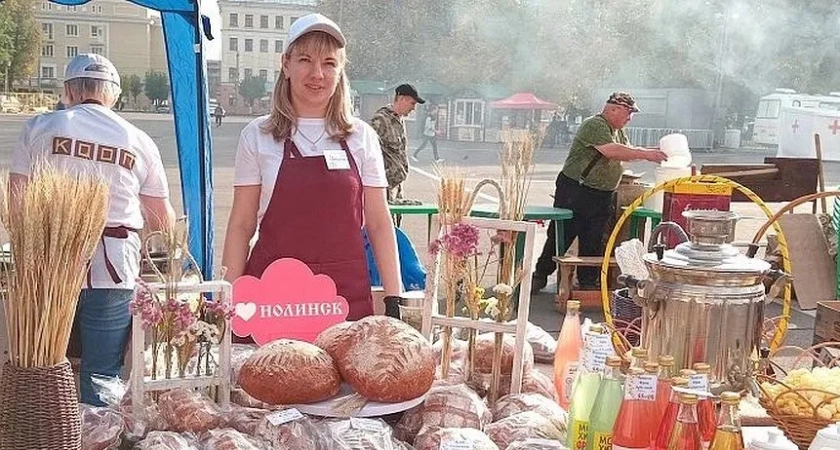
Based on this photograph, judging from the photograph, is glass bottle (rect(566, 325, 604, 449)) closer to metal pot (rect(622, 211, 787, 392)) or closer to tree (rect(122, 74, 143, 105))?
metal pot (rect(622, 211, 787, 392))

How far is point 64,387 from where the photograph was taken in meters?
1.18

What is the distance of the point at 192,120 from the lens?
151 inches

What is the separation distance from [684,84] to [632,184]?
11.0 metres

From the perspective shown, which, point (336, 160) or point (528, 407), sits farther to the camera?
point (336, 160)

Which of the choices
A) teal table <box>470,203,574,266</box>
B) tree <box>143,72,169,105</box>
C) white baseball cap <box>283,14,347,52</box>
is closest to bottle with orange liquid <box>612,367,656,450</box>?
white baseball cap <box>283,14,347,52</box>

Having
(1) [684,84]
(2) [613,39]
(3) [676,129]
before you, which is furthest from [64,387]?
(3) [676,129]

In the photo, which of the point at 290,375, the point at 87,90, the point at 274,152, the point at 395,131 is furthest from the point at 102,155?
the point at 395,131

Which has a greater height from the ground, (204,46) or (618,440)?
(204,46)

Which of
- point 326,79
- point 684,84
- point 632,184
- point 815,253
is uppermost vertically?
point 684,84

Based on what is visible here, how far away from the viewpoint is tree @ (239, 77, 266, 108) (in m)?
41.3

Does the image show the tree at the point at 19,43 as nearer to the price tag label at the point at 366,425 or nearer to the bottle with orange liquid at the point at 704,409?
the price tag label at the point at 366,425

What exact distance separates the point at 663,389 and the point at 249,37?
37768 mm

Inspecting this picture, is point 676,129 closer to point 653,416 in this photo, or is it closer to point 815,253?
point 815,253

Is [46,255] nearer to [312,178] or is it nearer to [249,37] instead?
[312,178]
